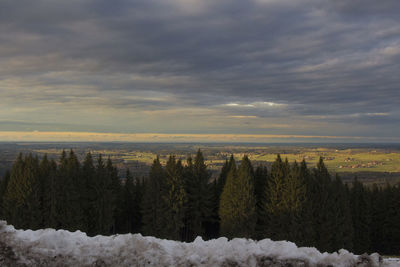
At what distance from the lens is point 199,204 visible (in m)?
51.9

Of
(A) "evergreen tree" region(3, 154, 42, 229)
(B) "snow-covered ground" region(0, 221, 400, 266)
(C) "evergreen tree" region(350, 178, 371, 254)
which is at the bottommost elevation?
(C) "evergreen tree" region(350, 178, 371, 254)

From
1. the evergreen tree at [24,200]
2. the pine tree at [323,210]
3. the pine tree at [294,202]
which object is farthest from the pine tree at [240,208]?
the evergreen tree at [24,200]

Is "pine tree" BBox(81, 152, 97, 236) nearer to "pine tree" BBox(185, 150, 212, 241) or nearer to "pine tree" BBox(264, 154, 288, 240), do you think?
"pine tree" BBox(185, 150, 212, 241)

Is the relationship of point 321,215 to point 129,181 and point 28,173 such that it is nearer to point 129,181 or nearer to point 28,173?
point 129,181

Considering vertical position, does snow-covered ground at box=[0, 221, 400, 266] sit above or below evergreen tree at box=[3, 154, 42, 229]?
above

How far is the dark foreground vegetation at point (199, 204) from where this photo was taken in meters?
44.1

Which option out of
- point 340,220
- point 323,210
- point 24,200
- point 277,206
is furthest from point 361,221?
point 24,200

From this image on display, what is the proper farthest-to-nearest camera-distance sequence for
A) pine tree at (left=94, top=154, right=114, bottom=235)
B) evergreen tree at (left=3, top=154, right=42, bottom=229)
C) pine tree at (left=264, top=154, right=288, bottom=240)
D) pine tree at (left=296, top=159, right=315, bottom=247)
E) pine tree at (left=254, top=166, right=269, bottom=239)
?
pine tree at (left=94, top=154, right=114, bottom=235) < pine tree at (left=254, top=166, right=269, bottom=239) < pine tree at (left=264, top=154, right=288, bottom=240) < pine tree at (left=296, top=159, right=315, bottom=247) < evergreen tree at (left=3, top=154, right=42, bottom=229)

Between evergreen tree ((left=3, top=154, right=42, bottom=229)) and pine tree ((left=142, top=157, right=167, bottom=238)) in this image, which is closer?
evergreen tree ((left=3, top=154, right=42, bottom=229))

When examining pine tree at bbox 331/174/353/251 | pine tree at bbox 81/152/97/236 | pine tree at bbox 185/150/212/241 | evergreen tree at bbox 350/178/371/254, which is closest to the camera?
pine tree at bbox 331/174/353/251

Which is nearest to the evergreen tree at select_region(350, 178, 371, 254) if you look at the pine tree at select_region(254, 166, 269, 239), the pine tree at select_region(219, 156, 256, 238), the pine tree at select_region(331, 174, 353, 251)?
the pine tree at select_region(331, 174, 353, 251)

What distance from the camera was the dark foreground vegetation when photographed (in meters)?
44.1

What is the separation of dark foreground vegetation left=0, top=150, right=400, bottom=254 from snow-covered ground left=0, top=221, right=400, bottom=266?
37318 mm

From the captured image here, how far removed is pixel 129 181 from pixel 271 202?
1140 inches
